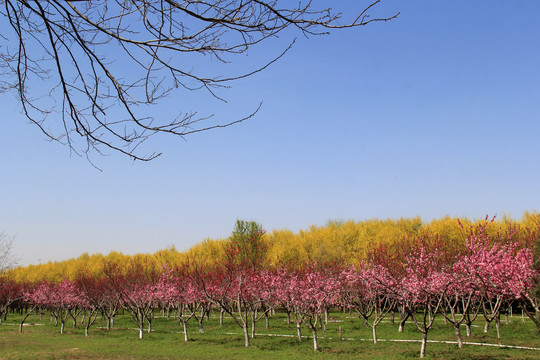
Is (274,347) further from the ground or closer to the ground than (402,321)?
closer to the ground

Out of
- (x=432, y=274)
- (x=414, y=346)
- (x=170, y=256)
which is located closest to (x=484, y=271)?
(x=432, y=274)

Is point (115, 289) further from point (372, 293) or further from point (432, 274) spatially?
point (432, 274)

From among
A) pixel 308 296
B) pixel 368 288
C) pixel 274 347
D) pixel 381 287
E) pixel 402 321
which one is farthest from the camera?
pixel 368 288

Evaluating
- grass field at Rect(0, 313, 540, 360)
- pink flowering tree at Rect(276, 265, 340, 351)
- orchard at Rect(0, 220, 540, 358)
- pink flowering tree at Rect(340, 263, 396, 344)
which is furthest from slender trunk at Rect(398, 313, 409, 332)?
pink flowering tree at Rect(276, 265, 340, 351)

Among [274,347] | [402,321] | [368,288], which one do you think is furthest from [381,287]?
[274,347]

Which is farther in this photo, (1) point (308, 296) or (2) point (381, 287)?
(1) point (308, 296)

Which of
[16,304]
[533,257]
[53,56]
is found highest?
[53,56]

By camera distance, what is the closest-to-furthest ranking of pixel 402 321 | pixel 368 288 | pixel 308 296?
pixel 402 321 < pixel 308 296 < pixel 368 288

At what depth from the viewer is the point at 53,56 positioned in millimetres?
4172

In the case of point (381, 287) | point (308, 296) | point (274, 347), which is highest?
point (381, 287)

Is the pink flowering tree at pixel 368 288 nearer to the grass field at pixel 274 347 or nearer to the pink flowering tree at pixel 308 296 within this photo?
the grass field at pixel 274 347

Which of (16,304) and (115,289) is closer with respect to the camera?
(115,289)

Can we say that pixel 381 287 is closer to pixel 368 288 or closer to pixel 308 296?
pixel 308 296

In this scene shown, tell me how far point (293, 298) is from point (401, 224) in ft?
134
